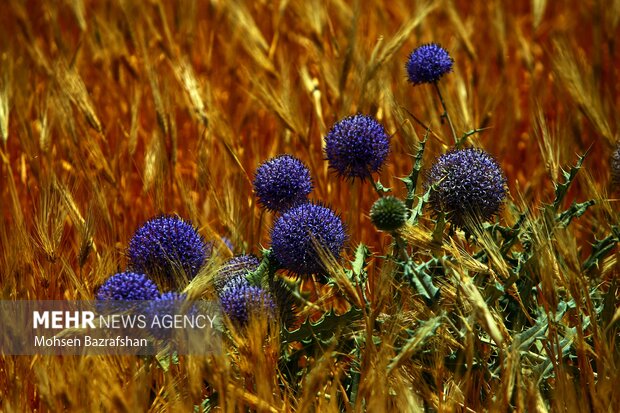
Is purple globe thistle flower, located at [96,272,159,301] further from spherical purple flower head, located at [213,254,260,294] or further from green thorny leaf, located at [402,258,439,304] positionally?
green thorny leaf, located at [402,258,439,304]

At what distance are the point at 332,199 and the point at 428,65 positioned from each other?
20.8 inches

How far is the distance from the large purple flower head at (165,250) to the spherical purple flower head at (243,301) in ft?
0.39

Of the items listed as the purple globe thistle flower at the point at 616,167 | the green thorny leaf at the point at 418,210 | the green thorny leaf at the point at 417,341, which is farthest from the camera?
the purple globe thistle flower at the point at 616,167

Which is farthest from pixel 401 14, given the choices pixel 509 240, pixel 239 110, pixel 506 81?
pixel 509 240

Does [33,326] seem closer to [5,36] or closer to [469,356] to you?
[469,356]

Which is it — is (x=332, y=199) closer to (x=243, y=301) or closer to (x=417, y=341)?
(x=243, y=301)

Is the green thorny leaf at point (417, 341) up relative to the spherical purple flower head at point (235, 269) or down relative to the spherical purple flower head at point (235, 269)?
down

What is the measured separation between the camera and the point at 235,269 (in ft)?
6.33

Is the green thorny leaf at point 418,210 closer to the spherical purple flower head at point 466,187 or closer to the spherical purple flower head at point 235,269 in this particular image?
the spherical purple flower head at point 466,187

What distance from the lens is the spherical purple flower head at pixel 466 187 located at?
1.88 m

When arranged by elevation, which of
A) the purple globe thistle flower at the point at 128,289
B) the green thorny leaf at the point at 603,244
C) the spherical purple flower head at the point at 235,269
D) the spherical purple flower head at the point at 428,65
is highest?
the spherical purple flower head at the point at 428,65

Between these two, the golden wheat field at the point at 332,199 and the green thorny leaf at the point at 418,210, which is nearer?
the golden wheat field at the point at 332,199

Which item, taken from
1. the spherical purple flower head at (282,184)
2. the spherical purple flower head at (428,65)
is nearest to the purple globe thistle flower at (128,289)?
the spherical purple flower head at (282,184)

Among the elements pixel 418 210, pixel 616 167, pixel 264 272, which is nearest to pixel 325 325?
pixel 264 272
